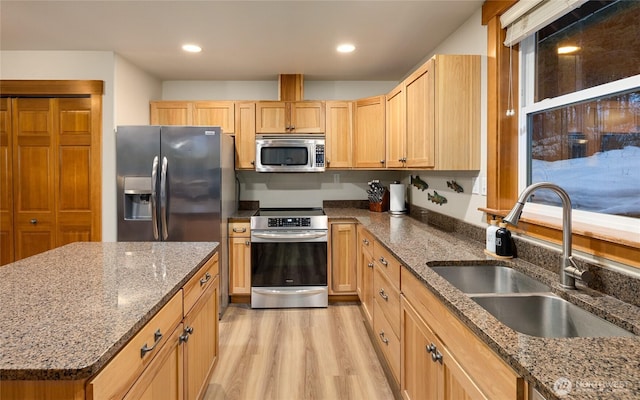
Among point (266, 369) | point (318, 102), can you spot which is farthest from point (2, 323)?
point (318, 102)

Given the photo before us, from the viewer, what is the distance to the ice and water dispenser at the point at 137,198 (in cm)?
315

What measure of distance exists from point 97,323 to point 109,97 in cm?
276

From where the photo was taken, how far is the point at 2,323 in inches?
39.9

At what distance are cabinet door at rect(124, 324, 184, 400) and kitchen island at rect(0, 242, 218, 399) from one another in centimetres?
5

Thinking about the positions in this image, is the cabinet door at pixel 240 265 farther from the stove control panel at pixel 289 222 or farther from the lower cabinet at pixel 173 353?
the lower cabinet at pixel 173 353

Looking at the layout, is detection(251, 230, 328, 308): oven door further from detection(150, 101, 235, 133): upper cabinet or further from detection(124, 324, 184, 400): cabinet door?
detection(124, 324, 184, 400): cabinet door

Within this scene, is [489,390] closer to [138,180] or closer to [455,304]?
[455,304]

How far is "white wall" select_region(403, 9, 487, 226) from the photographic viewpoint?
227 centimetres

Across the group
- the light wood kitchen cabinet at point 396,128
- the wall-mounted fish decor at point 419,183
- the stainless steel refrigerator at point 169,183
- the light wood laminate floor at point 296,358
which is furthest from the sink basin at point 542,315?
the stainless steel refrigerator at point 169,183

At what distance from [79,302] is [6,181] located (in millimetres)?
2859

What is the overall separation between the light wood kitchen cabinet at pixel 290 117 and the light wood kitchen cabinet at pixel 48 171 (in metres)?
1.49

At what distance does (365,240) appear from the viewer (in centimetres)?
307

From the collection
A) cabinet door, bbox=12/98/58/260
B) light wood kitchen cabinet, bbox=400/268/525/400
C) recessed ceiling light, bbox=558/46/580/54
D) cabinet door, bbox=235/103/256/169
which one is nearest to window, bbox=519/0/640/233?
recessed ceiling light, bbox=558/46/580/54

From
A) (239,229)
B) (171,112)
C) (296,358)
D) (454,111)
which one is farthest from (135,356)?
(171,112)
